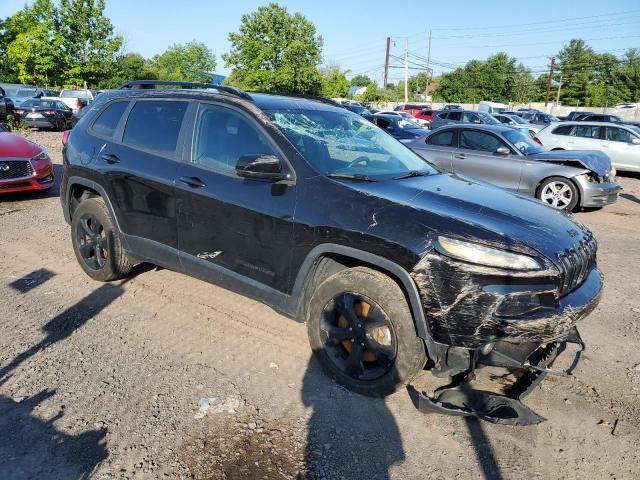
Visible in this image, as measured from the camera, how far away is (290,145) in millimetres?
3311

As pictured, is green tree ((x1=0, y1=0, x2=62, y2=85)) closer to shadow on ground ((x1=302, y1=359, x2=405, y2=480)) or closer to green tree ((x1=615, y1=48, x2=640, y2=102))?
shadow on ground ((x1=302, y1=359, x2=405, y2=480))

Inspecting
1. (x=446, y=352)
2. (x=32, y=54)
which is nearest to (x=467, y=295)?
(x=446, y=352)

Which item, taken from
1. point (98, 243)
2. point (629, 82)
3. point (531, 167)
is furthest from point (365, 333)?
point (629, 82)

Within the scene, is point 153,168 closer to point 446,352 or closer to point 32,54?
point 446,352

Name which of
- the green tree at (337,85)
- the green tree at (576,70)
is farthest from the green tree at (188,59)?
the green tree at (576,70)

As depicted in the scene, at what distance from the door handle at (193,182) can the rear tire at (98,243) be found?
3.65ft

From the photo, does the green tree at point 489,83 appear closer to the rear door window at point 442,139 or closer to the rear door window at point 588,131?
the rear door window at point 588,131

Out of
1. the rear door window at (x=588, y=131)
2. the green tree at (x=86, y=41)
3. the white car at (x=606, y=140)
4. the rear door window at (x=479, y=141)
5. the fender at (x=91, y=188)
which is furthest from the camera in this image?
the green tree at (x=86, y=41)

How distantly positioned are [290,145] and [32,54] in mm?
41520

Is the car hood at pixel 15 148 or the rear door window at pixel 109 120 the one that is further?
the car hood at pixel 15 148

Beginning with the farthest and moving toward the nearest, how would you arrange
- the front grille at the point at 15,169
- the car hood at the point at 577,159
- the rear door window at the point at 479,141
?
the rear door window at the point at 479,141 → the car hood at the point at 577,159 → the front grille at the point at 15,169

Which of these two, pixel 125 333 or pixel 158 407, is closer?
pixel 158 407

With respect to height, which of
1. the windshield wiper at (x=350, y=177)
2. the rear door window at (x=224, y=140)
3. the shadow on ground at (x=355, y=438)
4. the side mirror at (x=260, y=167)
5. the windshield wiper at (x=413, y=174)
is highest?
the rear door window at (x=224, y=140)

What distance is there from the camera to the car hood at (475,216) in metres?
2.67
